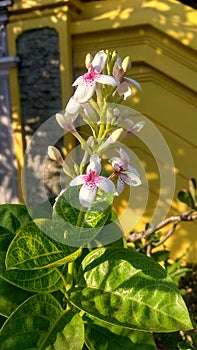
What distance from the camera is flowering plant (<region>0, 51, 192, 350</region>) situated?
83 centimetres

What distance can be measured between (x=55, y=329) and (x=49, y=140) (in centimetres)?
241

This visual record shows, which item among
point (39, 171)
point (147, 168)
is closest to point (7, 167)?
point (39, 171)

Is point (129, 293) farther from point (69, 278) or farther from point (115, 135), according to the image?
point (115, 135)

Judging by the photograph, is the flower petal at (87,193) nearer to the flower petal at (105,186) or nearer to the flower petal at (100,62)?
the flower petal at (105,186)

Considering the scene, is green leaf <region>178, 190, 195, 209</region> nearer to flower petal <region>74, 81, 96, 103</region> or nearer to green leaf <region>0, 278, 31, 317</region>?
green leaf <region>0, 278, 31, 317</region>

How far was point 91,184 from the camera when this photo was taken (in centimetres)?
80

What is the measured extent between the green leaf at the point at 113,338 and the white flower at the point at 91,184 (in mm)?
314

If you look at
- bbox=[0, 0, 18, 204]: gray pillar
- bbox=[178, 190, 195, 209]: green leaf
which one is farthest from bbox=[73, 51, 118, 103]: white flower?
bbox=[0, 0, 18, 204]: gray pillar

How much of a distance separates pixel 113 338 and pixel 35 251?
0.27m

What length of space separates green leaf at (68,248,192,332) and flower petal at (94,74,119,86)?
358 millimetres

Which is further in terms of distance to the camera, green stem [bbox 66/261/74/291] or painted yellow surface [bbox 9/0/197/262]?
painted yellow surface [bbox 9/0/197/262]

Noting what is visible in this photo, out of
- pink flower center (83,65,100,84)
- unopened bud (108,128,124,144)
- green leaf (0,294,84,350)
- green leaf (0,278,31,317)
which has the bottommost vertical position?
green leaf (0,294,84,350)

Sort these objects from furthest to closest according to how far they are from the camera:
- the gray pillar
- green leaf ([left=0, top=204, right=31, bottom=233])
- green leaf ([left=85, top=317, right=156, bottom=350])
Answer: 1. the gray pillar
2. green leaf ([left=0, top=204, right=31, bottom=233])
3. green leaf ([left=85, top=317, right=156, bottom=350])

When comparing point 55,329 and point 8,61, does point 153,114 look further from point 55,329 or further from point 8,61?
point 55,329
